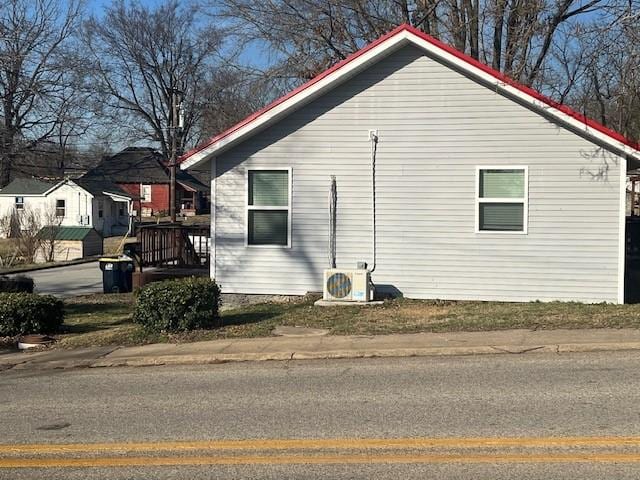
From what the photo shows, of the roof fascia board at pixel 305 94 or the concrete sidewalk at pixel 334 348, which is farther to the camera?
the roof fascia board at pixel 305 94

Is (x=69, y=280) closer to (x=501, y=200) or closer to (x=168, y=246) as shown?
(x=168, y=246)

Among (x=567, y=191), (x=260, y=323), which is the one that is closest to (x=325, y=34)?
(x=567, y=191)

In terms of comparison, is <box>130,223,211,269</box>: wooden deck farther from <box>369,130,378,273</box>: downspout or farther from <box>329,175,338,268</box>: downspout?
<box>369,130,378,273</box>: downspout

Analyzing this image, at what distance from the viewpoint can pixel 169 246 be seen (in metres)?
18.6

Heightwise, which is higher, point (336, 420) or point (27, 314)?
point (27, 314)

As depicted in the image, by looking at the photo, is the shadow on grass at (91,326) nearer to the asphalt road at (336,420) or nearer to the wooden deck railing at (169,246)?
the asphalt road at (336,420)

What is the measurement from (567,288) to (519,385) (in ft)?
22.0

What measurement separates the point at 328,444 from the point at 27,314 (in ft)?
25.1

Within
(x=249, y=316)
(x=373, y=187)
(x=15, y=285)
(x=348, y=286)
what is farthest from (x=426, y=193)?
(x=15, y=285)

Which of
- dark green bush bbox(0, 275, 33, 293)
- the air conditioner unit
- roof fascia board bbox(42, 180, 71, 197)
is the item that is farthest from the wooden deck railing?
roof fascia board bbox(42, 180, 71, 197)

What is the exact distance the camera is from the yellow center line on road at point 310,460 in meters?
4.95

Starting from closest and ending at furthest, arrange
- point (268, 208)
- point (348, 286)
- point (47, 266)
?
1. point (348, 286)
2. point (268, 208)
3. point (47, 266)

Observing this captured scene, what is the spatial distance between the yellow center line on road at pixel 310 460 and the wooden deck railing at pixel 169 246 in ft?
42.0

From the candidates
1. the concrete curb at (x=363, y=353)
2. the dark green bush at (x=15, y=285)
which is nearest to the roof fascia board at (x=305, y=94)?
the dark green bush at (x=15, y=285)
